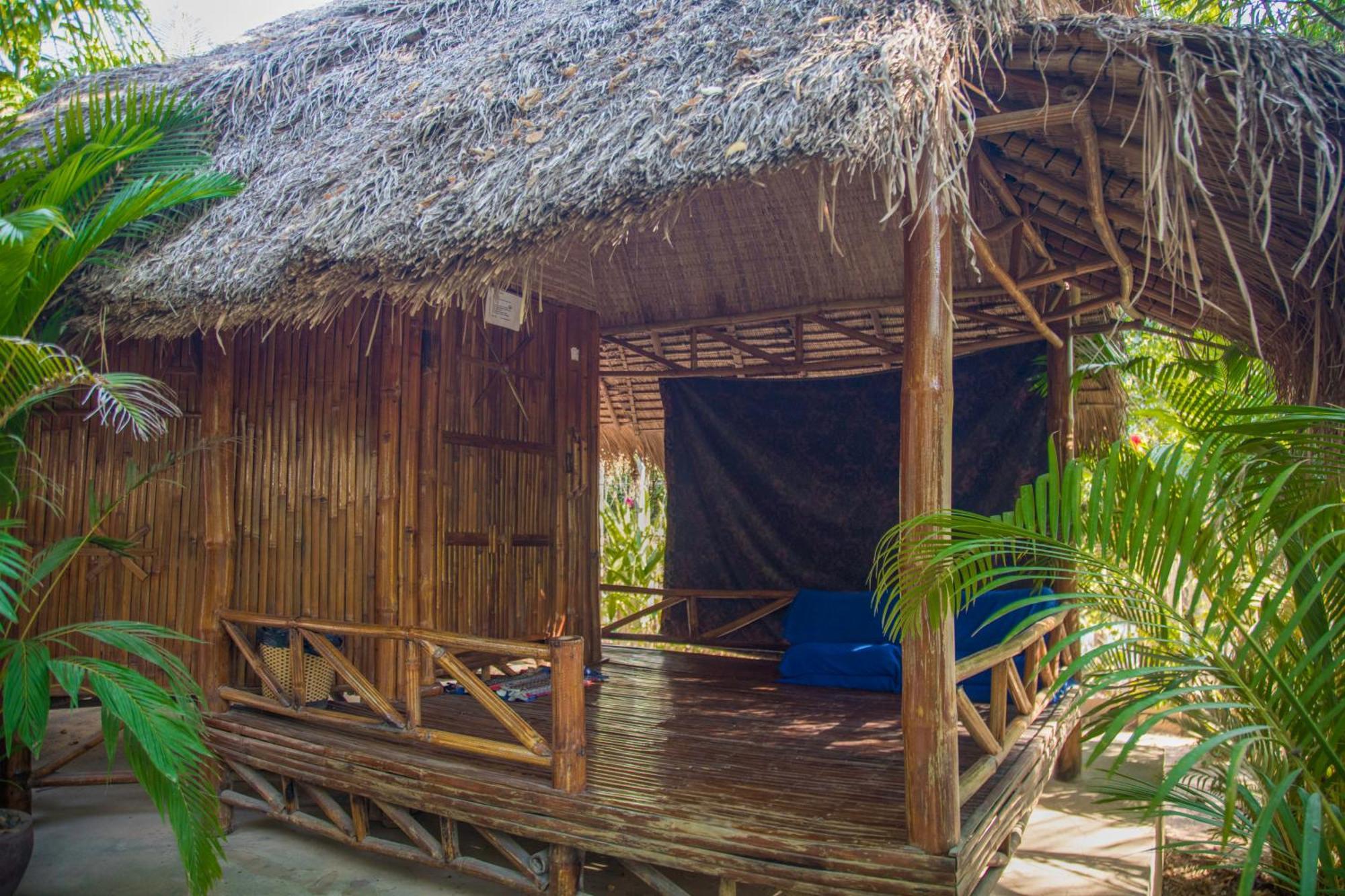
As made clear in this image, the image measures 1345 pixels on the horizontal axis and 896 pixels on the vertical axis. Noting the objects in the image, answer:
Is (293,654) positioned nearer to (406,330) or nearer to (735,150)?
(406,330)

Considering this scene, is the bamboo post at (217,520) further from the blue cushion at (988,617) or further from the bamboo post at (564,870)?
the blue cushion at (988,617)

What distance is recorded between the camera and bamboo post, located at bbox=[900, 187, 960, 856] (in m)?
2.44

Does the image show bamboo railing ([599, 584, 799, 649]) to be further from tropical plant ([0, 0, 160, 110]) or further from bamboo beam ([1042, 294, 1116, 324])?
tropical plant ([0, 0, 160, 110])

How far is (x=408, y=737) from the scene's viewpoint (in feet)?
11.8

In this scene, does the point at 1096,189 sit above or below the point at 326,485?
above

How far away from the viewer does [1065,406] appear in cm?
507

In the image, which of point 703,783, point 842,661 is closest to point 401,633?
point 703,783

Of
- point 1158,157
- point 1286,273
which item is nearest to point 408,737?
point 1158,157

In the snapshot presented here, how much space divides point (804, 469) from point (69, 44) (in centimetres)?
685

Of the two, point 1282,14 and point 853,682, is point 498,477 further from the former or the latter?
point 1282,14

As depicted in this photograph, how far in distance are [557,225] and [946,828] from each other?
2.27 m

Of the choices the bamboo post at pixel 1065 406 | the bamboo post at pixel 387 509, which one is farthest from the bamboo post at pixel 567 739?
the bamboo post at pixel 1065 406

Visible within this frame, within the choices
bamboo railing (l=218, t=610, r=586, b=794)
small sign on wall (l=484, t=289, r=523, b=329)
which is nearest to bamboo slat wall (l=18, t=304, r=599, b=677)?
small sign on wall (l=484, t=289, r=523, b=329)

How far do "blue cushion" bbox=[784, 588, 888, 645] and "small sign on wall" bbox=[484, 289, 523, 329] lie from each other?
2540 millimetres
